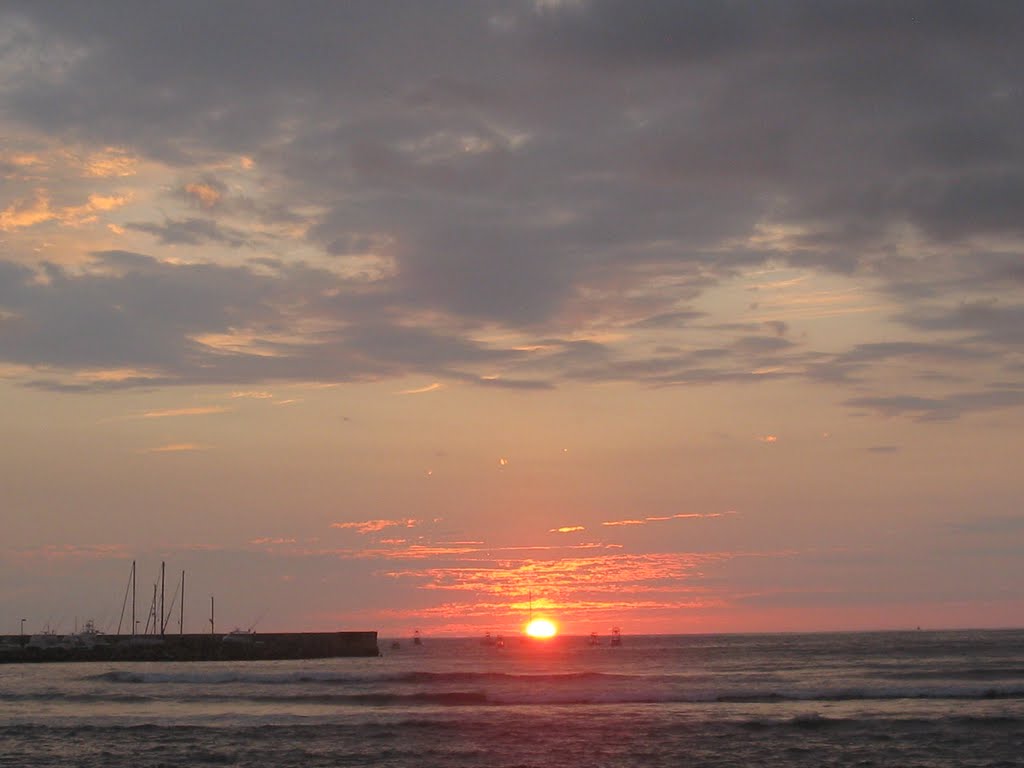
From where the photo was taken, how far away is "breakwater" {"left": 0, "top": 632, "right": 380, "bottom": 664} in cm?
10100

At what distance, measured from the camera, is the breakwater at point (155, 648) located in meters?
101

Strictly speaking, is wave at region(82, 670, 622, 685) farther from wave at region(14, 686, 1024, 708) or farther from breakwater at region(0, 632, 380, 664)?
breakwater at region(0, 632, 380, 664)

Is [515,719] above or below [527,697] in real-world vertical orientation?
below

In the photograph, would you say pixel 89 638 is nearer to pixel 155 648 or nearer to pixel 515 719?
pixel 155 648

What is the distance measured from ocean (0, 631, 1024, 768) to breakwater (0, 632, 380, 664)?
24.6m

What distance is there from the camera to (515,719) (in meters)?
46.4

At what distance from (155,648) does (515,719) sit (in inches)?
2635

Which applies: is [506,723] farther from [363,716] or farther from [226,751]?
[226,751]

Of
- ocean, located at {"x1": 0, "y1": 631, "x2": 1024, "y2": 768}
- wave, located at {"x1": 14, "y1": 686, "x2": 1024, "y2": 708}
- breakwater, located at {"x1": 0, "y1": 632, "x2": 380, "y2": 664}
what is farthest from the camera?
breakwater, located at {"x1": 0, "y1": 632, "x2": 380, "y2": 664}

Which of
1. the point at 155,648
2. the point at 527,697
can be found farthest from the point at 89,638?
the point at 527,697

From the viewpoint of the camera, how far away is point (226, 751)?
36188 mm

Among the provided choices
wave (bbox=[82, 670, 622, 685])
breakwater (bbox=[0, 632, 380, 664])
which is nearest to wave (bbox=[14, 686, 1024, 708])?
wave (bbox=[82, 670, 622, 685])

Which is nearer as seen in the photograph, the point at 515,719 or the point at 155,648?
the point at 515,719

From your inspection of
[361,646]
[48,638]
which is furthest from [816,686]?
[48,638]
